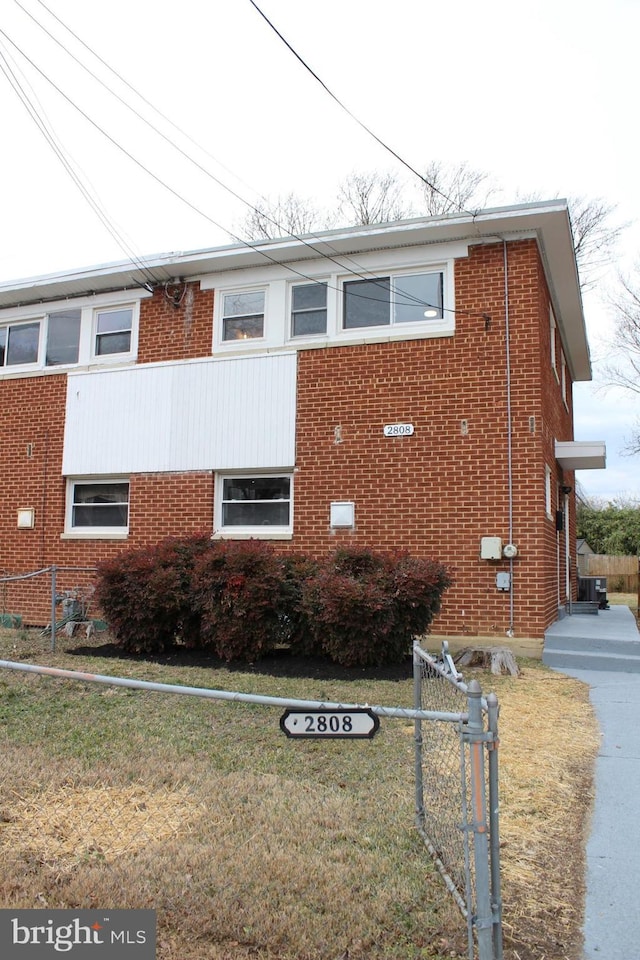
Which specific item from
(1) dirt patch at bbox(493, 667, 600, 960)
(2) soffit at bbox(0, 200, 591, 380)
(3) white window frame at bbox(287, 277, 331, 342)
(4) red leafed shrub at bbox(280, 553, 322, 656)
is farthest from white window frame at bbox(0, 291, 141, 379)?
(1) dirt patch at bbox(493, 667, 600, 960)

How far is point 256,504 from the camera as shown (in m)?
12.1

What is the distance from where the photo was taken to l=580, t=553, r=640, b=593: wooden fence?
29.3 meters

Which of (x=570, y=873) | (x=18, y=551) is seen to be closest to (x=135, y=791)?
(x=570, y=873)

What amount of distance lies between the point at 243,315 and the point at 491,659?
22.0 feet

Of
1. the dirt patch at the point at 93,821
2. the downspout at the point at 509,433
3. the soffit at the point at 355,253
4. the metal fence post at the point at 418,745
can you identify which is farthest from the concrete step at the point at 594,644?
the dirt patch at the point at 93,821

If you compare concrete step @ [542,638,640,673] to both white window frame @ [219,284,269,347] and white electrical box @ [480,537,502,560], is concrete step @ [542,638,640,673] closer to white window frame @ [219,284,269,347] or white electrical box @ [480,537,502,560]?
white electrical box @ [480,537,502,560]

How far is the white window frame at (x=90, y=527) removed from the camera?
505 inches

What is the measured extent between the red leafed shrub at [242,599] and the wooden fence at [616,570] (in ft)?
74.7

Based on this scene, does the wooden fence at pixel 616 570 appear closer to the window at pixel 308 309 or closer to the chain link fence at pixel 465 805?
the window at pixel 308 309

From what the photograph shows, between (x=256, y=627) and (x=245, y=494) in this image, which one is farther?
(x=245, y=494)

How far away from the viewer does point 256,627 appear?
29.8ft

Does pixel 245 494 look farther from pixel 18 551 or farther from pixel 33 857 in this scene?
pixel 33 857

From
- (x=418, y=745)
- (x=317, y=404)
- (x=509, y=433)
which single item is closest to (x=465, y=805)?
(x=418, y=745)

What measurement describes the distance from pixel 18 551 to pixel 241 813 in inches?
412
